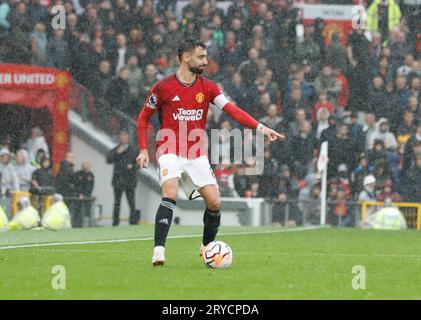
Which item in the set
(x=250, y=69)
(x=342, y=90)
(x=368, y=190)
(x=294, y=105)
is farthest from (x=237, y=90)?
(x=368, y=190)

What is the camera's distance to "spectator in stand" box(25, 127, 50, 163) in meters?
26.8

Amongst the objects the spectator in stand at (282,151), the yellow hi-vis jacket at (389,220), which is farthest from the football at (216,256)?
the spectator in stand at (282,151)

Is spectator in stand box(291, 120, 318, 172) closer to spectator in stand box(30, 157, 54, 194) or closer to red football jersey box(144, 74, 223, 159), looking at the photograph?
spectator in stand box(30, 157, 54, 194)

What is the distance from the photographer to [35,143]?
26.8 m

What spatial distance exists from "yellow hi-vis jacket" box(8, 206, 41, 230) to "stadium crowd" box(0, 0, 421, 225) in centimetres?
460

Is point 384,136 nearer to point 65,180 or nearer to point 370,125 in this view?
point 370,125

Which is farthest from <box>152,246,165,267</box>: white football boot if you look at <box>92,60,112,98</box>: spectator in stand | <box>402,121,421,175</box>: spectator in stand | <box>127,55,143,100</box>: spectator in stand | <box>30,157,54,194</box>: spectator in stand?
<box>92,60,112,98</box>: spectator in stand

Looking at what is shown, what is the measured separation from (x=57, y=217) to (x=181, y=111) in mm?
10938

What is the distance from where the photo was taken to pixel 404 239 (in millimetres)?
19984

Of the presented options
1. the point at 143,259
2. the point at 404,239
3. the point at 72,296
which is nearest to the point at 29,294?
the point at 72,296

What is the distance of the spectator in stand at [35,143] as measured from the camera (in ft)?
87.8

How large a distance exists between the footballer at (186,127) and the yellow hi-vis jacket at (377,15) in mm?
16030

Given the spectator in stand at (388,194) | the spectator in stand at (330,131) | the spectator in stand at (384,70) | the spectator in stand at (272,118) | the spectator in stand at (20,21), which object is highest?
the spectator in stand at (20,21)

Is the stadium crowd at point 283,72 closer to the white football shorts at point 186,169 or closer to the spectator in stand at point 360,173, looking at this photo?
the spectator in stand at point 360,173
